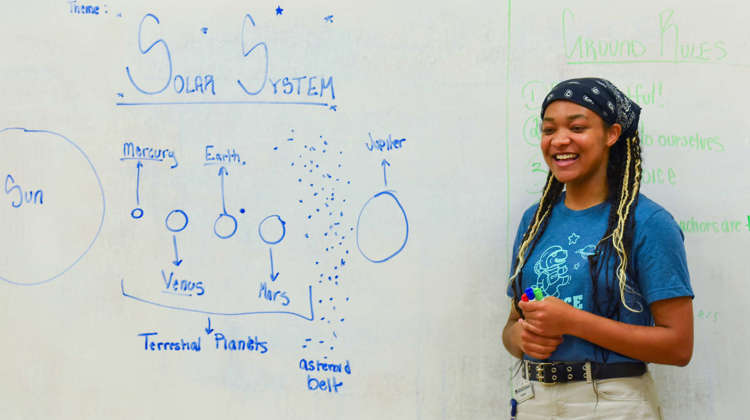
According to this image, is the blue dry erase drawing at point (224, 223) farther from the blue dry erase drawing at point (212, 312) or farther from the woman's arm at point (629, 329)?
the woman's arm at point (629, 329)

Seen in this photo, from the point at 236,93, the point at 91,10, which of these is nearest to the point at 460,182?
the point at 236,93

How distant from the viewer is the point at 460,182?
190 cm

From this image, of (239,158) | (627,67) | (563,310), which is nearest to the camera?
(563,310)

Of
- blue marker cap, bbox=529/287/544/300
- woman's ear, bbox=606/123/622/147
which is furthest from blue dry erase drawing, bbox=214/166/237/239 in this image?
woman's ear, bbox=606/123/622/147

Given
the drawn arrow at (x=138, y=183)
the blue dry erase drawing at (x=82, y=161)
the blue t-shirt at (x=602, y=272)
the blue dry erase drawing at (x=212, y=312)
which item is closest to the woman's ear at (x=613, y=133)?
the blue t-shirt at (x=602, y=272)

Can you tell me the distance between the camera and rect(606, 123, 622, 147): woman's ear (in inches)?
59.1

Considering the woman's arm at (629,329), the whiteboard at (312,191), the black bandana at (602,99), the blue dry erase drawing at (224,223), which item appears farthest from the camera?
the blue dry erase drawing at (224,223)

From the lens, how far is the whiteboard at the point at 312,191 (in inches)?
72.1

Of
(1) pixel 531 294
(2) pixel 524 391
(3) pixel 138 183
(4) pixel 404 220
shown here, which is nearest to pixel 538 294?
(1) pixel 531 294

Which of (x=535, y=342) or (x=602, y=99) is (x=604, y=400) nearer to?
(x=535, y=342)

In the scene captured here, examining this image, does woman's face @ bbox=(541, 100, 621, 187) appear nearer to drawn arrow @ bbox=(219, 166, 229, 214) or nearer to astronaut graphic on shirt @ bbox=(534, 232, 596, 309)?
astronaut graphic on shirt @ bbox=(534, 232, 596, 309)

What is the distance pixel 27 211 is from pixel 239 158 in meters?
0.65

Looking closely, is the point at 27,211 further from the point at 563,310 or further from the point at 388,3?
the point at 563,310

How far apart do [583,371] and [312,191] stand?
0.87 m
